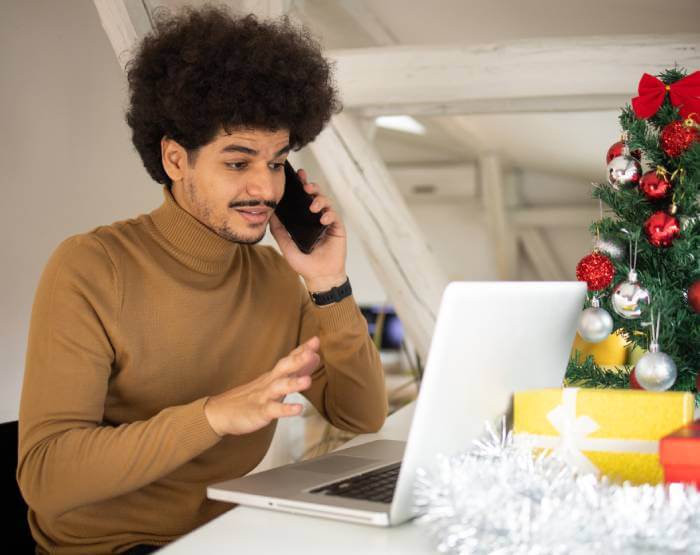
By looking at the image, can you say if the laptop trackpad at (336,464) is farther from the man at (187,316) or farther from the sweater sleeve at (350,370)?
the sweater sleeve at (350,370)

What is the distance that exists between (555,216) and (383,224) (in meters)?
3.69

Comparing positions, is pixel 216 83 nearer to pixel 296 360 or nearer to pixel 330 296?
pixel 330 296

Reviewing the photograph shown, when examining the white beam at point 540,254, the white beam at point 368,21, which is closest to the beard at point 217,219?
the white beam at point 368,21

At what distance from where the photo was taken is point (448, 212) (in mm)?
6781

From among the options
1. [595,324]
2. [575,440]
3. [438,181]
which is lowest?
[575,440]

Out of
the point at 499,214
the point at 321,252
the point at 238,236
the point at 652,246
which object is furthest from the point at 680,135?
the point at 499,214

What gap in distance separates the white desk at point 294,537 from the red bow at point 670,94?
35.5 inches

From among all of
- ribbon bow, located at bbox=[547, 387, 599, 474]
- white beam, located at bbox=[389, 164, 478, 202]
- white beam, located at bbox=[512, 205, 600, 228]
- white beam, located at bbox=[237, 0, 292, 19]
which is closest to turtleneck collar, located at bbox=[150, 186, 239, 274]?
ribbon bow, located at bbox=[547, 387, 599, 474]

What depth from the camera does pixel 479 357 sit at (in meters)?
0.88

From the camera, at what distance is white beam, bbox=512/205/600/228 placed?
19.6 feet

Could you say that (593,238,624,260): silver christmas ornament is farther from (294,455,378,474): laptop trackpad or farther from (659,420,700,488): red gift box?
(659,420,700,488): red gift box

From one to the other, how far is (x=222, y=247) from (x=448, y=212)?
215 inches

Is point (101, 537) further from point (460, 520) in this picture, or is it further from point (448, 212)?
Answer: point (448, 212)

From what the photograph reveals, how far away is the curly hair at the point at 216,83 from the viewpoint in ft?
4.54
